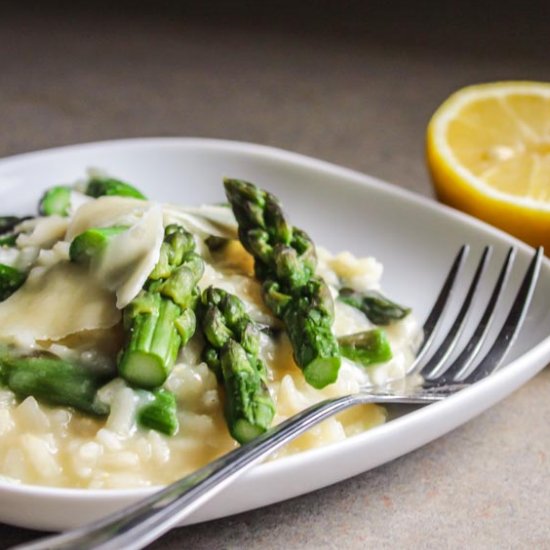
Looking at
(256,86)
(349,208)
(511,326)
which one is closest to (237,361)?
(511,326)

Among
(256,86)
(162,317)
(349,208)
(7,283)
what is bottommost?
(256,86)

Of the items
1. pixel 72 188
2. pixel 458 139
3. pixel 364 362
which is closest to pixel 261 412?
pixel 364 362

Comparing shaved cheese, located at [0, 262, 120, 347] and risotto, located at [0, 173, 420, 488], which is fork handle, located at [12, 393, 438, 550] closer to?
risotto, located at [0, 173, 420, 488]

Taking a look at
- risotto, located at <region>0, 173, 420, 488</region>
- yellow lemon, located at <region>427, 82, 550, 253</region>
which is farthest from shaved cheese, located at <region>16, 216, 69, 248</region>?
yellow lemon, located at <region>427, 82, 550, 253</region>

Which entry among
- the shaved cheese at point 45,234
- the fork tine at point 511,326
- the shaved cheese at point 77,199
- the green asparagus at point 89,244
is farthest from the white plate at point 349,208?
the green asparagus at point 89,244

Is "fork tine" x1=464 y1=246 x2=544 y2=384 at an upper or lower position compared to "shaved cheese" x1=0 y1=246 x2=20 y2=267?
lower

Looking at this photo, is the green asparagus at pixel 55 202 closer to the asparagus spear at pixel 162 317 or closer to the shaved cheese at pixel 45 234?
the shaved cheese at pixel 45 234

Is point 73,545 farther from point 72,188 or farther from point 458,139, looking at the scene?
point 458,139

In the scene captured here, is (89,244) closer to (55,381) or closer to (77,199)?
(55,381)
